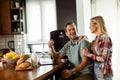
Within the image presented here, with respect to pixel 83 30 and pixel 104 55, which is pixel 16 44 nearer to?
pixel 83 30

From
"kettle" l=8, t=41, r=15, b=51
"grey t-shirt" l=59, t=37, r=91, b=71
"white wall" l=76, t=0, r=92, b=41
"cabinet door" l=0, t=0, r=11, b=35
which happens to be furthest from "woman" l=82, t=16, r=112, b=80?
"kettle" l=8, t=41, r=15, b=51

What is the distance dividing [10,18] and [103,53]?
144 inches

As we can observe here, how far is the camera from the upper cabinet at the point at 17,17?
227 inches

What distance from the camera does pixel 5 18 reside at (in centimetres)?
578

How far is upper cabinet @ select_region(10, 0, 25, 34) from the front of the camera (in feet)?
18.9

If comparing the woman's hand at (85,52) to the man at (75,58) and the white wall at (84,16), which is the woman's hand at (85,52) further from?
the white wall at (84,16)

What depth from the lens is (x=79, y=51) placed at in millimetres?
2867

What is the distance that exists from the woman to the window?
336 centimetres

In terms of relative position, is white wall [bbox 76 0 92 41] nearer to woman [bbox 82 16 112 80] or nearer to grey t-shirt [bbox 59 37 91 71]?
grey t-shirt [bbox 59 37 91 71]

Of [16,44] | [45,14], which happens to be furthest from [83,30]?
[16,44]

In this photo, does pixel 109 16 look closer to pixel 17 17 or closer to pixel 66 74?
pixel 17 17

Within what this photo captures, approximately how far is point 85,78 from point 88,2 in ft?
8.08

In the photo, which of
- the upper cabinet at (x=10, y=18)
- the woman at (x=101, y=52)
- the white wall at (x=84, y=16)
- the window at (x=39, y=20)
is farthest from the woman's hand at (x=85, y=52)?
the window at (x=39, y=20)

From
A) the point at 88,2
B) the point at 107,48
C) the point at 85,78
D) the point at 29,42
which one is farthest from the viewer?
the point at 29,42
